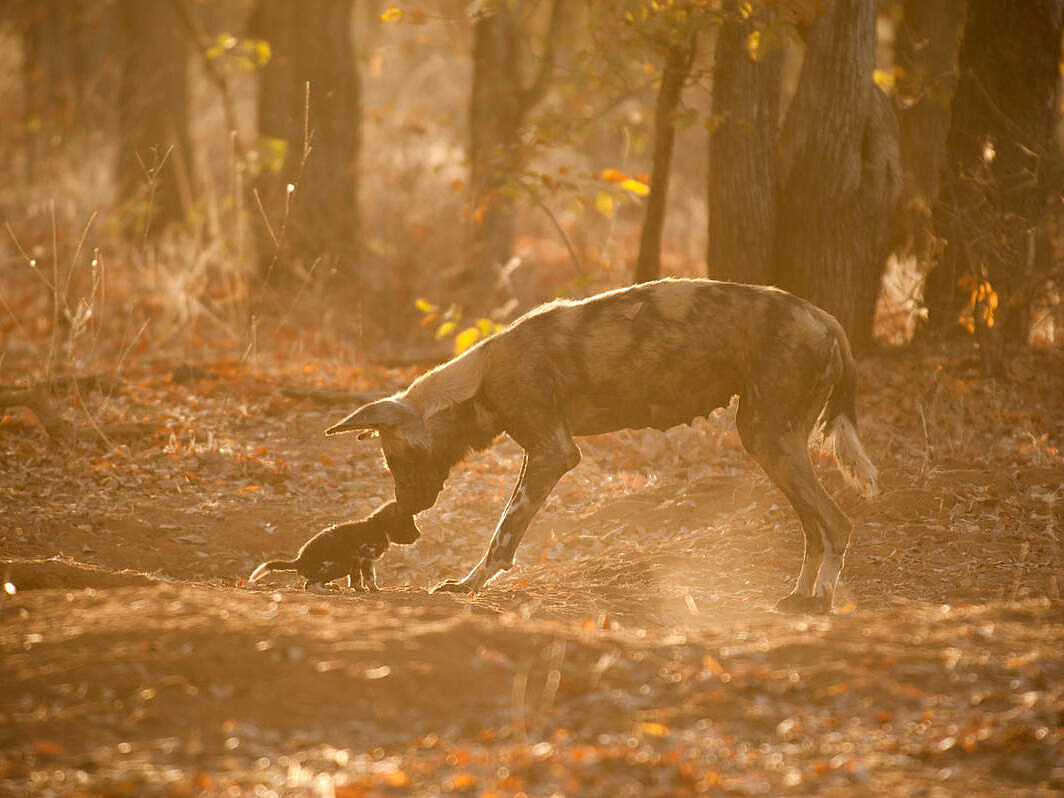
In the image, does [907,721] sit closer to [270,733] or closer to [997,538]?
[270,733]

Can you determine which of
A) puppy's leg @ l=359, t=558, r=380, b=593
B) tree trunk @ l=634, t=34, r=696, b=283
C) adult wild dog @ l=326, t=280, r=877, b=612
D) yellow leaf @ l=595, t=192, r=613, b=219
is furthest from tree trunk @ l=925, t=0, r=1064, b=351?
puppy's leg @ l=359, t=558, r=380, b=593

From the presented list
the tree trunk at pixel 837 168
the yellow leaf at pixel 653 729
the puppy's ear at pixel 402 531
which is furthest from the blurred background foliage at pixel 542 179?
the yellow leaf at pixel 653 729

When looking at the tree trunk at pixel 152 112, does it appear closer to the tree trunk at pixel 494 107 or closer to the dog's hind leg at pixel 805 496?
the tree trunk at pixel 494 107

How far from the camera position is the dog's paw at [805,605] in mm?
5863

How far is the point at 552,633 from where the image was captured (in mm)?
4660

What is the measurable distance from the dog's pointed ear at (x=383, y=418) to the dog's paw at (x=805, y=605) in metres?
1.94

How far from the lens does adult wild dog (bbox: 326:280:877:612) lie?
20.0 feet

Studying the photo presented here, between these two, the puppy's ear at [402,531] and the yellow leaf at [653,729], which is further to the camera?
the puppy's ear at [402,531]

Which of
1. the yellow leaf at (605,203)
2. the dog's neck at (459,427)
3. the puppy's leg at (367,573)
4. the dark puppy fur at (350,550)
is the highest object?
the yellow leaf at (605,203)

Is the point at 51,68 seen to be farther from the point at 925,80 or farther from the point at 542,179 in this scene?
the point at 925,80

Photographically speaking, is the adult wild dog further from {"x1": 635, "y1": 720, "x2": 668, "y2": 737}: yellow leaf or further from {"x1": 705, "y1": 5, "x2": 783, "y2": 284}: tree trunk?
{"x1": 705, "y1": 5, "x2": 783, "y2": 284}: tree trunk

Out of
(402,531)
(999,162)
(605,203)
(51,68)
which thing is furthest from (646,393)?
(51,68)

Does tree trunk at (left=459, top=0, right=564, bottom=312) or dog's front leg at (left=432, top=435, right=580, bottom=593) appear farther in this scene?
tree trunk at (left=459, top=0, right=564, bottom=312)

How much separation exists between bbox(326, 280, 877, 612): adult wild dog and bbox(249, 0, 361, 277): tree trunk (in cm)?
643
